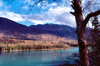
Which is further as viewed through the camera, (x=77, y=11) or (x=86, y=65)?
(x=77, y=11)

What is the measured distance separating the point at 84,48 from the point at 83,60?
0.26 metres

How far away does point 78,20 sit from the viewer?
8.60 feet

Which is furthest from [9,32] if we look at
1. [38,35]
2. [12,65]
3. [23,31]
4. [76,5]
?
[76,5]

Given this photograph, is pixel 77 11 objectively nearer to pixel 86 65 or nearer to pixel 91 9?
pixel 91 9

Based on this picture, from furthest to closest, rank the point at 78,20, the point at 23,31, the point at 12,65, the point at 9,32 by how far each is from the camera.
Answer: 1. the point at 23,31
2. the point at 9,32
3. the point at 12,65
4. the point at 78,20

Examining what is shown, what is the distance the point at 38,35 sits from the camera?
192375 mm

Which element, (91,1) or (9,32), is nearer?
(91,1)

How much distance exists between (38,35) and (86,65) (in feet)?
627

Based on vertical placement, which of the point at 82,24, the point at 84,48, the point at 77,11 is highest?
the point at 77,11

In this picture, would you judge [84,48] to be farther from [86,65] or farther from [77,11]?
[77,11]

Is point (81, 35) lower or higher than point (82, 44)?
higher

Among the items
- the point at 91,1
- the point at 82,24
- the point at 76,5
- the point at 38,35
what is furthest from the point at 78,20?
the point at 38,35

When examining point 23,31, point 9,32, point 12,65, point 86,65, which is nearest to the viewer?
point 86,65

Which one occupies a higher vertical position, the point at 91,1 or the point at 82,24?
the point at 91,1
